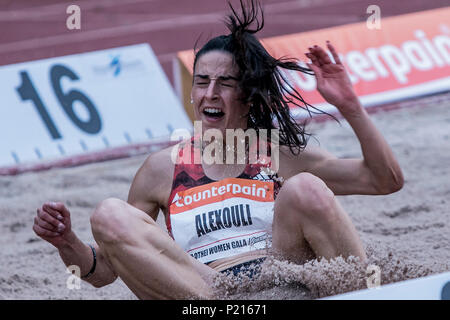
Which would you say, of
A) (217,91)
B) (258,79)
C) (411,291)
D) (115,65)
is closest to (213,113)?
(217,91)

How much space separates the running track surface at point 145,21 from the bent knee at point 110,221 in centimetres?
539

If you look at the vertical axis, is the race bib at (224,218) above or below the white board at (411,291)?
above

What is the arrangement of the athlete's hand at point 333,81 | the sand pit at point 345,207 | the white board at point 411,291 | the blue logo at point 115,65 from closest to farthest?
the white board at point 411,291 < the sand pit at point 345,207 < the athlete's hand at point 333,81 < the blue logo at point 115,65

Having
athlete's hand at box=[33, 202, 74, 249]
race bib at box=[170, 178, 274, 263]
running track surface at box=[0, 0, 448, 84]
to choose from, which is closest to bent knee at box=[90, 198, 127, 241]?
athlete's hand at box=[33, 202, 74, 249]

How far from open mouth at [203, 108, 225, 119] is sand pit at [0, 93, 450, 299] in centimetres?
56

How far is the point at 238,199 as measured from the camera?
2668 millimetres

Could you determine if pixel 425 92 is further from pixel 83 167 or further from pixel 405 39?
pixel 83 167

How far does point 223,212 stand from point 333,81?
0.56 meters

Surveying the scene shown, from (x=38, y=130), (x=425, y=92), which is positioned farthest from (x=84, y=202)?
(x=425, y=92)

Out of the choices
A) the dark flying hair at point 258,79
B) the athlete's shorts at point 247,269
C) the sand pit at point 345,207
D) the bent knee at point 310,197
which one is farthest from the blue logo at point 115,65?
the bent knee at point 310,197

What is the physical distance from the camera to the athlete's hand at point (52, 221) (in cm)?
255

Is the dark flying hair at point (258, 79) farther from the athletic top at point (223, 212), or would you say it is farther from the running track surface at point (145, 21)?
the running track surface at point (145, 21)

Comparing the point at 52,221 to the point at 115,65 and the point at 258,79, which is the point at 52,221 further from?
the point at 115,65

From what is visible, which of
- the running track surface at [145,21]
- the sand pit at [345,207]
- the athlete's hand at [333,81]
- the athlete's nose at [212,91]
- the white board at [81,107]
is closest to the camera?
the sand pit at [345,207]
